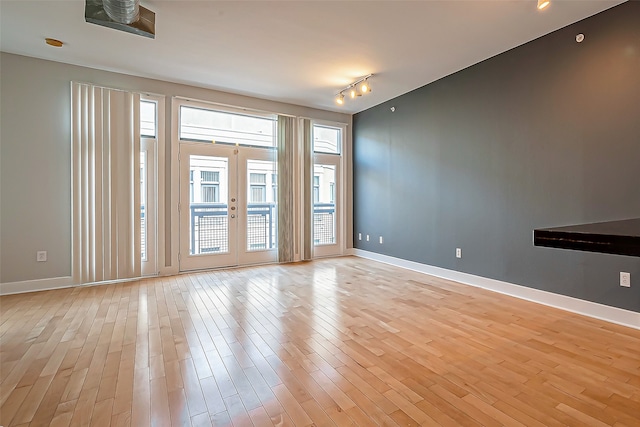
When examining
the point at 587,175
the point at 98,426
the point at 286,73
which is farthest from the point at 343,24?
the point at 98,426

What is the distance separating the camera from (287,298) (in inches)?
140

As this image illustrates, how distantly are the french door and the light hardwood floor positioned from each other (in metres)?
1.43

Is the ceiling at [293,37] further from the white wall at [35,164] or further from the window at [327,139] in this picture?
the window at [327,139]

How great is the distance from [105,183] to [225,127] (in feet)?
6.52

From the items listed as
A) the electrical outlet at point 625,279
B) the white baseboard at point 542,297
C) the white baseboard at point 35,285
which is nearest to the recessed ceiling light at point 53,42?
the white baseboard at point 35,285

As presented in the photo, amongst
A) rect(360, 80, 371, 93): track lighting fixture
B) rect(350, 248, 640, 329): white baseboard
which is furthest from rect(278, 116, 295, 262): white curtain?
rect(350, 248, 640, 329): white baseboard

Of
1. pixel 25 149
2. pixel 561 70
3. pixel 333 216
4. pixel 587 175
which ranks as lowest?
pixel 333 216

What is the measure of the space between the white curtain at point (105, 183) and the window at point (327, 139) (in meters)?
3.12

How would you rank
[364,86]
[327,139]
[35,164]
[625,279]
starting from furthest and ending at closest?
[327,139] < [364,86] < [35,164] < [625,279]

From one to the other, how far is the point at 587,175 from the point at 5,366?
5.14 meters

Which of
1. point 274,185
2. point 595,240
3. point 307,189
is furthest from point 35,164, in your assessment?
point 595,240

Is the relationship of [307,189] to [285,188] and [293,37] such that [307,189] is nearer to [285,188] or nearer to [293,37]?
[285,188]

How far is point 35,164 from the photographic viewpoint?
12.6 feet

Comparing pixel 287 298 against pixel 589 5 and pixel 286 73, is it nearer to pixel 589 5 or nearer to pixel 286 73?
pixel 286 73
